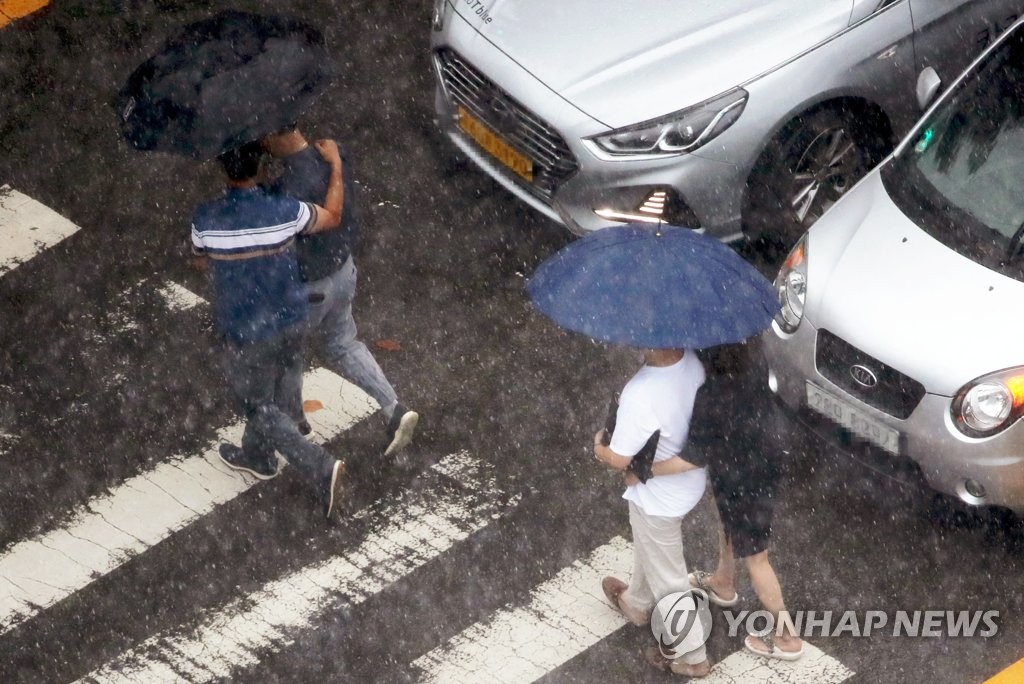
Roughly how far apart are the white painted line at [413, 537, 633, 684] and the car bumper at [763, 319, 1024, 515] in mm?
1322

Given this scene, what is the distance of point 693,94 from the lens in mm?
7910

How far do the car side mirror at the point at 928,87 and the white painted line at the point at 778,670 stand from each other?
2.94 metres

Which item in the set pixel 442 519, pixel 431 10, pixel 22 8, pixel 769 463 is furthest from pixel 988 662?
pixel 22 8

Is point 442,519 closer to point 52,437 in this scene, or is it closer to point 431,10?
point 52,437

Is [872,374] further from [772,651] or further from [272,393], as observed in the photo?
[272,393]

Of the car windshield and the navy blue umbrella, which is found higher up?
the navy blue umbrella

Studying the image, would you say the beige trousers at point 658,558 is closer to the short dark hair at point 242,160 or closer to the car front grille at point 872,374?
the car front grille at point 872,374

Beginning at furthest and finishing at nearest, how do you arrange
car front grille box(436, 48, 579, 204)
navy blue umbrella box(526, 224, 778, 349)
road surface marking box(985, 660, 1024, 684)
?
car front grille box(436, 48, 579, 204) → road surface marking box(985, 660, 1024, 684) → navy blue umbrella box(526, 224, 778, 349)

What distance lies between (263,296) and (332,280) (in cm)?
47

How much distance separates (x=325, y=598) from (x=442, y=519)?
2.31 feet

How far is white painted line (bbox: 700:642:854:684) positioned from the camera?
6.21m

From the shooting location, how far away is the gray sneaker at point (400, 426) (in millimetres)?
7164

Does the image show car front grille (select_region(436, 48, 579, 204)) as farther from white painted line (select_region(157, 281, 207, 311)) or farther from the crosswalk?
white painted line (select_region(157, 281, 207, 311))

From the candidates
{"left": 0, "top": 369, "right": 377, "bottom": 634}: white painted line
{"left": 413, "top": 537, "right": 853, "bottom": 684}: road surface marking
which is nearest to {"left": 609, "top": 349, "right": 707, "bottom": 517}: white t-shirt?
{"left": 413, "top": 537, "right": 853, "bottom": 684}: road surface marking
